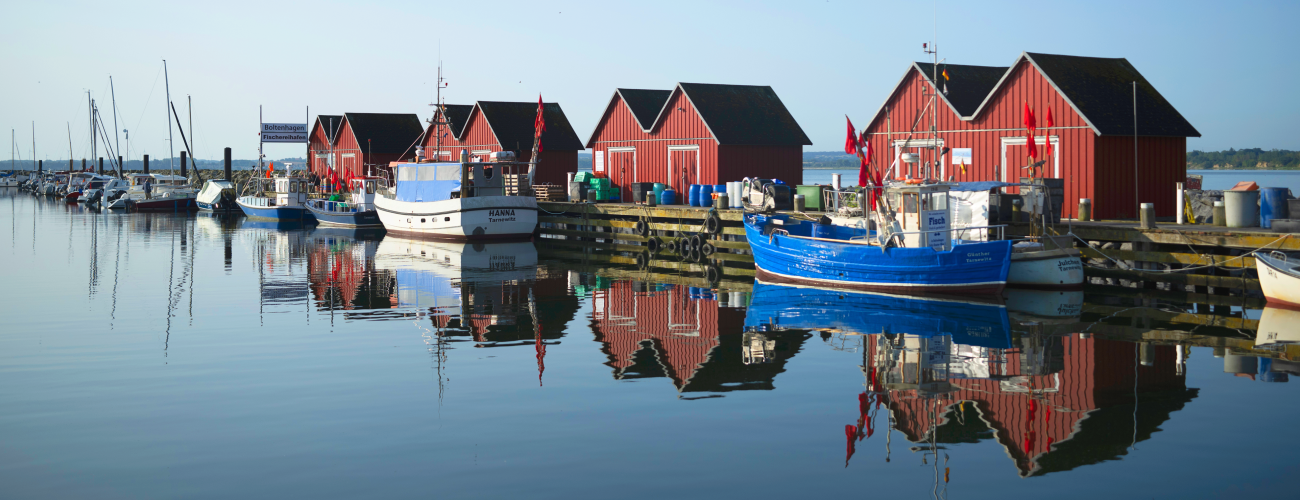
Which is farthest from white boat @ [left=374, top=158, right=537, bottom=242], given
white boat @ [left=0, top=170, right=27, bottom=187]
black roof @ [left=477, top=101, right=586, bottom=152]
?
white boat @ [left=0, top=170, right=27, bottom=187]

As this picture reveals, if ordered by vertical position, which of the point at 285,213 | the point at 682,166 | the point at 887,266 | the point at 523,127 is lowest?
the point at 887,266

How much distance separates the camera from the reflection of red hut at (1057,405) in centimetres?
975

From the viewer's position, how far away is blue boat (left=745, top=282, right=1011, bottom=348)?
16.6 m

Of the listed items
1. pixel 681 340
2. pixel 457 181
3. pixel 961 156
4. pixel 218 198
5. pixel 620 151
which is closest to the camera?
pixel 681 340

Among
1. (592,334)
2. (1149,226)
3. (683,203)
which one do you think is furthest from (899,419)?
(683,203)

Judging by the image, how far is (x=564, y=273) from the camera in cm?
2686

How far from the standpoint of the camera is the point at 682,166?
3828 centimetres

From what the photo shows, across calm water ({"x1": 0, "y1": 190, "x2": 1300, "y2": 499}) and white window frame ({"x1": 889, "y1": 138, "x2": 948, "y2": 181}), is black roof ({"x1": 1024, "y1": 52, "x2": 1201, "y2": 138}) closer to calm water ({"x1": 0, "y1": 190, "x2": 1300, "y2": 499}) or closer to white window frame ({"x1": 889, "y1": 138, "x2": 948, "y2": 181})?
white window frame ({"x1": 889, "y1": 138, "x2": 948, "y2": 181})

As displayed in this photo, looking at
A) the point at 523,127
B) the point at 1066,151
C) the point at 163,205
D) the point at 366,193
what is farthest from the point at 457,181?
the point at 163,205

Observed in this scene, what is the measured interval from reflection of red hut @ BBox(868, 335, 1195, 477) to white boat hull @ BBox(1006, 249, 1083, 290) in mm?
6672

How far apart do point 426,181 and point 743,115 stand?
11.9m

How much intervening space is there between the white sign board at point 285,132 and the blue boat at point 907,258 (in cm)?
5124

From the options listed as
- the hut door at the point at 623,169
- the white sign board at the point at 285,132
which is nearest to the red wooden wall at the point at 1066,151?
the hut door at the point at 623,169

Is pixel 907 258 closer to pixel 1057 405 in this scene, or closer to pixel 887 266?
pixel 887 266
